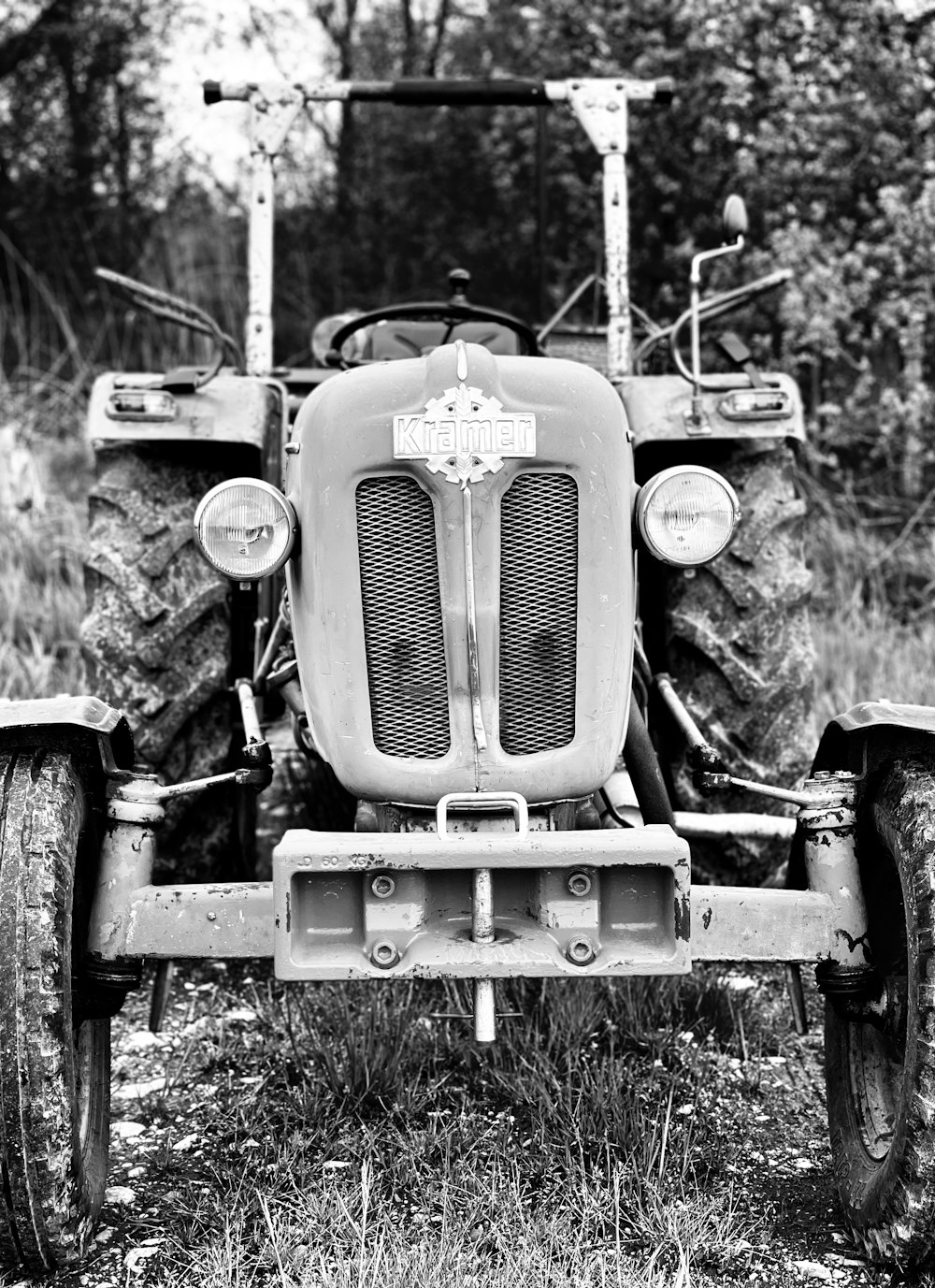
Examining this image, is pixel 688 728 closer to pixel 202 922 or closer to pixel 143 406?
pixel 202 922

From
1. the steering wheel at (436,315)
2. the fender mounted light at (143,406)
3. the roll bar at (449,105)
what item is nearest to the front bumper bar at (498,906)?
the steering wheel at (436,315)

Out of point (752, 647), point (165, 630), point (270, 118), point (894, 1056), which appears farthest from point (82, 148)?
point (894, 1056)

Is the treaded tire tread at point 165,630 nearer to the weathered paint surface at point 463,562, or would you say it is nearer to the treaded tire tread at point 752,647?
the weathered paint surface at point 463,562

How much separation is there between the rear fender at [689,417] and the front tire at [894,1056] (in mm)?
1254

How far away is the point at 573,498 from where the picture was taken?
2486 mm

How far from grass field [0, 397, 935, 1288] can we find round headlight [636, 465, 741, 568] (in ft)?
3.37

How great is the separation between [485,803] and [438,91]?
2.61 metres

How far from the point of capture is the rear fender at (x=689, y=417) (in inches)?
137

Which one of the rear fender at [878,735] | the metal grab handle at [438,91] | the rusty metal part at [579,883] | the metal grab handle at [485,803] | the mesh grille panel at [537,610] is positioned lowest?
the rusty metal part at [579,883]

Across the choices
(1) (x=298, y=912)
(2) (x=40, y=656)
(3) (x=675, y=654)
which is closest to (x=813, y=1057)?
(3) (x=675, y=654)

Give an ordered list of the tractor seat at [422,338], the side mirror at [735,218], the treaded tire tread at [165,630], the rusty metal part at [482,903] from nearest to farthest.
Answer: the rusty metal part at [482,903]
the side mirror at [735,218]
the treaded tire tread at [165,630]
the tractor seat at [422,338]

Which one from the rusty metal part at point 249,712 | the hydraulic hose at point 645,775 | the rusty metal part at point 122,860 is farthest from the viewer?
the rusty metal part at point 249,712

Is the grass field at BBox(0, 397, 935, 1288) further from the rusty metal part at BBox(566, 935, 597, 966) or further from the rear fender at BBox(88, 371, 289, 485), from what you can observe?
the rear fender at BBox(88, 371, 289, 485)

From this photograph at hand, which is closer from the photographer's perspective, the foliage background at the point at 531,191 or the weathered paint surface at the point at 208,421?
the weathered paint surface at the point at 208,421
